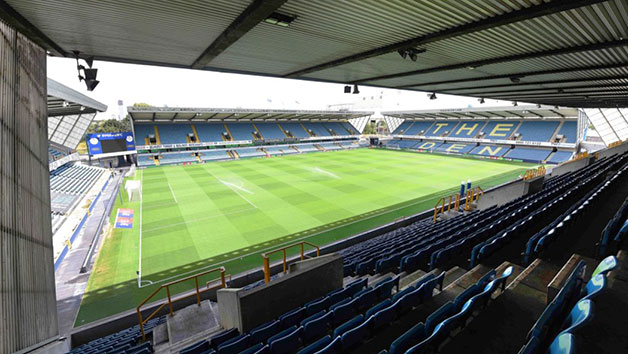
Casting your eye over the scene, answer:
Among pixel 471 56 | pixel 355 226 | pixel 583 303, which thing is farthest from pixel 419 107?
pixel 583 303

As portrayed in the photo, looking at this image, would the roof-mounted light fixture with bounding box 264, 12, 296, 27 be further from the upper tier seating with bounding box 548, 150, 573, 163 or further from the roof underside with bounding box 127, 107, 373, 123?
the upper tier seating with bounding box 548, 150, 573, 163

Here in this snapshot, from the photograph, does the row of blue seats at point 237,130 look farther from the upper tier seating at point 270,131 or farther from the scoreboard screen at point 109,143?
the scoreboard screen at point 109,143

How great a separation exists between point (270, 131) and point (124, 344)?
4568 centimetres

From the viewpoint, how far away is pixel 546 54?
277 inches

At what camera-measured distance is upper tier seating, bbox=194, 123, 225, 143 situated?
4294cm

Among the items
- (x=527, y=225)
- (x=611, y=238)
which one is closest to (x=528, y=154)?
(x=527, y=225)

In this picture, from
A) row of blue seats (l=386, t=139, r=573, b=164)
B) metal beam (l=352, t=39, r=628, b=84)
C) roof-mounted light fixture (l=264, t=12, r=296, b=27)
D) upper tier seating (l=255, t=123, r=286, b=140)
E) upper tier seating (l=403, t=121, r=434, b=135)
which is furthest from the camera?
upper tier seating (l=403, t=121, r=434, b=135)

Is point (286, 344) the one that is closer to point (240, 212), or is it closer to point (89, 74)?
point (89, 74)

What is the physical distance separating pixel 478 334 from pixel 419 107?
5445 cm

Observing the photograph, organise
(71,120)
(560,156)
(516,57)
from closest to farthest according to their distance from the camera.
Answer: (516,57)
(71,120)
(560,156)

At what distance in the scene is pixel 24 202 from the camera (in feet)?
16.9

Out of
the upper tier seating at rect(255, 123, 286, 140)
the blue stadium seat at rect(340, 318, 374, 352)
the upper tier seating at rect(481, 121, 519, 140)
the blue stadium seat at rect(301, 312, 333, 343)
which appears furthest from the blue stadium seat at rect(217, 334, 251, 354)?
the upper tier seating at rect(481, 121, 519, 140)

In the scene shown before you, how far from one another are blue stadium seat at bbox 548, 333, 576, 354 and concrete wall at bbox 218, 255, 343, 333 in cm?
426

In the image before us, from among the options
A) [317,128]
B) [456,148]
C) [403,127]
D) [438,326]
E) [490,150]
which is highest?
[403,127]
